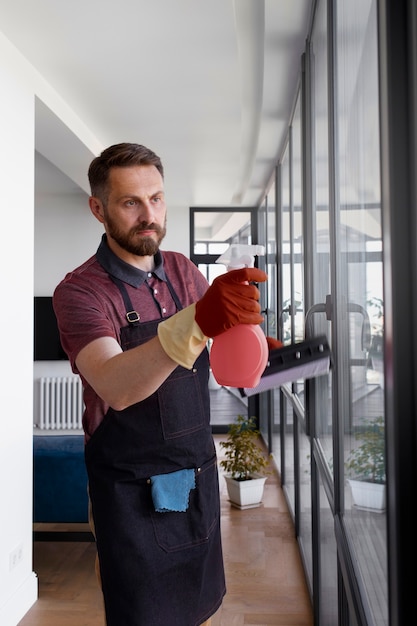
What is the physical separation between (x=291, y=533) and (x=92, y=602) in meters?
1.41

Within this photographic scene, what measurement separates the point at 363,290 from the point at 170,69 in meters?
2.30

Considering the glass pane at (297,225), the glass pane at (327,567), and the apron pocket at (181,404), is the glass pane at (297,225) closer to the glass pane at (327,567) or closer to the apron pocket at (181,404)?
the glass pane at (327,567)

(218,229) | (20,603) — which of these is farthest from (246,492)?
(218,229)

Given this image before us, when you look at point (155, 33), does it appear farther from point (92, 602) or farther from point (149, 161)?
point (92, 602)

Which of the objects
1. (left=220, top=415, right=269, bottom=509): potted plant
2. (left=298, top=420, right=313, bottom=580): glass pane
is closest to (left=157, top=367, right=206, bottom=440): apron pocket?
(left=298, top=420, right=313, bottom=580): glass pane

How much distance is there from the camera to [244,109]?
12.0 feet

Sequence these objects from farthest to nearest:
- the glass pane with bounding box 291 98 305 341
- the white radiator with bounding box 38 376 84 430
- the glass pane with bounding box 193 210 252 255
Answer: the glass pane with bounding box 193 210 252 255, the white radiator with bounding box 38 376 84 430, the glass pane with bounding box 291 98 305 341

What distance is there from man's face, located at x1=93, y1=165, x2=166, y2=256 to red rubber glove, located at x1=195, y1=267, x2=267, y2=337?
0.48 m

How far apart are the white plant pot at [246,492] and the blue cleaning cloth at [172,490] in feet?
9.31

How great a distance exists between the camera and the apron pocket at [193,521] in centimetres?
147

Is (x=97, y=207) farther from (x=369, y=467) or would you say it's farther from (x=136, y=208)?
(x=369, y=467)

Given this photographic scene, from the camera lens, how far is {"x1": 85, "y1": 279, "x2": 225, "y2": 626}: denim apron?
4.75 ft

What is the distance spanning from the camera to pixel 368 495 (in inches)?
51.0

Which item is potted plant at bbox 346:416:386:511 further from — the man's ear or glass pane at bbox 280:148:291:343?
glass pane at bbox 280:148:291:343
